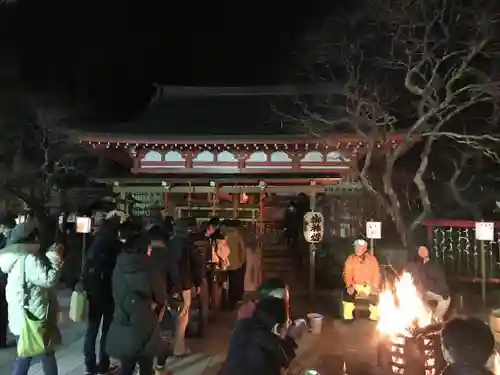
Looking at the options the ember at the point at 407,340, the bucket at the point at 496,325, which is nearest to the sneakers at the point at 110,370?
the ember at the point at 407,340

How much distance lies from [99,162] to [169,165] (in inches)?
245

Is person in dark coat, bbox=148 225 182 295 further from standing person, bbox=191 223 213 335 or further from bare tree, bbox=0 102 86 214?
bare tree, bbox=0 102 86 214

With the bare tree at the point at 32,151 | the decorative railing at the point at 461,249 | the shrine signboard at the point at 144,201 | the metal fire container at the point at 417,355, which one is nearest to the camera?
the metal fire container at the point at 417,355

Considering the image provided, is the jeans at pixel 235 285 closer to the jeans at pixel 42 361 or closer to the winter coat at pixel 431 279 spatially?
the winter coat at pixel 431 279

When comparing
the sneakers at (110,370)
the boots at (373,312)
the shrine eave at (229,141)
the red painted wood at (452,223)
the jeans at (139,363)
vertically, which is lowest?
the sneakers at (110,370)

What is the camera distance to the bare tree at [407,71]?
13539 millimetres

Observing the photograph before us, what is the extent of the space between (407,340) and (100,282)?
3493 millimetres

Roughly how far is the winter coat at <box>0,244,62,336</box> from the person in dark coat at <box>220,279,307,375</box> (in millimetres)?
2456

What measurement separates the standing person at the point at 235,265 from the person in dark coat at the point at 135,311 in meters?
5.87

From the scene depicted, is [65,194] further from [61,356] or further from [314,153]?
[61,356]

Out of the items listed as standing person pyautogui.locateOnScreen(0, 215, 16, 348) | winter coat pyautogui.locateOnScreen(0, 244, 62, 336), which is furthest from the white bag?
standing person pyautogui.locateOnScreen(0, 215, 16, 348)

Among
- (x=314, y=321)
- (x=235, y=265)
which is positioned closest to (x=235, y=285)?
(x=235, y=265)

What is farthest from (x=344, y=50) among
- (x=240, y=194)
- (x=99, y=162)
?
(x=99, y=162)

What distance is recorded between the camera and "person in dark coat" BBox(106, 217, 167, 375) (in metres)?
4.98
